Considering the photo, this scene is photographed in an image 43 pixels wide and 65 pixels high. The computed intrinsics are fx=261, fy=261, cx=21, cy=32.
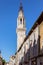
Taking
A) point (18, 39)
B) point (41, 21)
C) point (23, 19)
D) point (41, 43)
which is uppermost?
point (23, 19)

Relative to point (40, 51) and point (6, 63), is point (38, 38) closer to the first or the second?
point (40, 51)

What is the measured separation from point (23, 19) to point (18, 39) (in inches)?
267

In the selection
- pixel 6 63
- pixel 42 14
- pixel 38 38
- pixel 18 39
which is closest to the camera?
pixel 42 14

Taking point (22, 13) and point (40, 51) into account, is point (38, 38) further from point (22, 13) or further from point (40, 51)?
point (22, 13)

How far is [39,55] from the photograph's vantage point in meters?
26.3

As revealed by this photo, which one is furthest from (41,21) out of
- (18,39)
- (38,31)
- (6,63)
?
(6,63)

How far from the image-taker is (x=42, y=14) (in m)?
25.4

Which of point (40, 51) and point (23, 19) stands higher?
point (23, 19)

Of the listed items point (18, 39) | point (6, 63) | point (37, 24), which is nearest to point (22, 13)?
point (18, 39)

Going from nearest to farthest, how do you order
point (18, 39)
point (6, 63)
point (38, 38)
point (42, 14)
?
point (42, 14) < point (38, 38) < point (18, 39) < point (6, 63)

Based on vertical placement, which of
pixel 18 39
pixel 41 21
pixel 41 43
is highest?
pixel 18 39

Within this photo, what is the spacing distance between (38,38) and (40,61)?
8.38 feet

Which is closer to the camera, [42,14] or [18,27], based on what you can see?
[42,14]

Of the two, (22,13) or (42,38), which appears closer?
(42,38)
